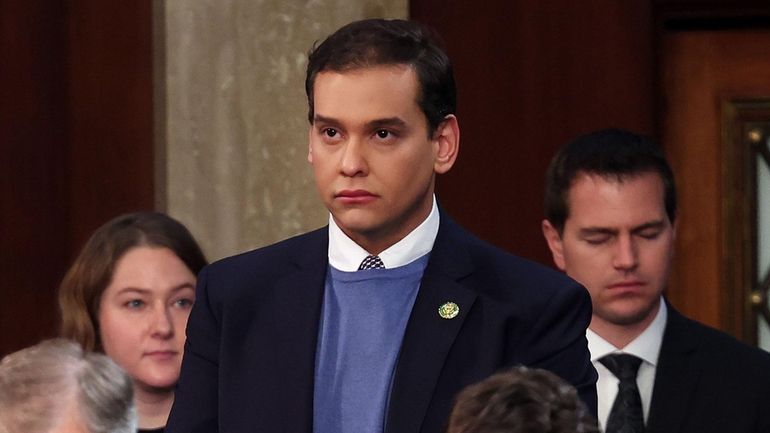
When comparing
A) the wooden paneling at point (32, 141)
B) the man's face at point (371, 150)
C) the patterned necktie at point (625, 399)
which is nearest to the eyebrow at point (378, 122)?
the man's face at point (371, 150)

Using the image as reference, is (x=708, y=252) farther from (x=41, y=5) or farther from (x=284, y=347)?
(x=284, y=347)

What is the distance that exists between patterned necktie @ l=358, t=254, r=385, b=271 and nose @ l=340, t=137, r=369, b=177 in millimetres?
174

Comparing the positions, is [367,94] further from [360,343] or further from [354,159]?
[360,343]

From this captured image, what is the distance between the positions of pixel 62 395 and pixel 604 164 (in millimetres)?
1727

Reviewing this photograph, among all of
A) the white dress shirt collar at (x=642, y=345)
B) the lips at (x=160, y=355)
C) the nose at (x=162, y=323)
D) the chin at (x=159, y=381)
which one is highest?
the nose at (x=162, y=323)

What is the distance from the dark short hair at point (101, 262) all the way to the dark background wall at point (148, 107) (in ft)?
2.52

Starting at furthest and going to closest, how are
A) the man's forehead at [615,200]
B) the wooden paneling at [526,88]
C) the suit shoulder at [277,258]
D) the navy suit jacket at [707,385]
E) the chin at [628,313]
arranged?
the wooden paneling at [526,88] → the man's forehead at [615,200] → the chin at [628,313] → the navy suit jacket at [707,385] → the suit shoulder at [277,258]

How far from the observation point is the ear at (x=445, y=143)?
338 cm

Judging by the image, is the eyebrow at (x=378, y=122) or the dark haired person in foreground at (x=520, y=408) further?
the eyebrow at (x=378, y=122)

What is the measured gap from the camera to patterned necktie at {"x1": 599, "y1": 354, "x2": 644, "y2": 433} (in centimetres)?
426

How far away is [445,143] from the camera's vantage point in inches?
134

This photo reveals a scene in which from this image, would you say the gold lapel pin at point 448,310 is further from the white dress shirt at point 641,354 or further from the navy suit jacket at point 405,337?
the white dress shirt at point 641,354

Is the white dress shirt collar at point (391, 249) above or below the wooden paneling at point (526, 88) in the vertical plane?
below

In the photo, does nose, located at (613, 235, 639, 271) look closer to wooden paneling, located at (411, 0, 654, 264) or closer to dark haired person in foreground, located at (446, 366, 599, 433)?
wooden paneling, located at (411, 0, 654, 264)
